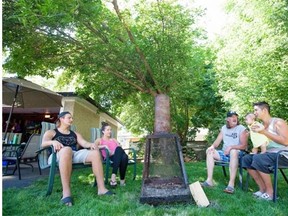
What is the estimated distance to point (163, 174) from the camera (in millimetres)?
4469

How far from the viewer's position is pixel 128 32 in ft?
17.3

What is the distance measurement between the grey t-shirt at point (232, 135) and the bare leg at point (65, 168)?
236cm

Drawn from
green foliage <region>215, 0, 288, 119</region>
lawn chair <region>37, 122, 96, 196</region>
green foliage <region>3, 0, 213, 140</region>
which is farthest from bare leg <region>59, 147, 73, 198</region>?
green foliage <region>215, 0, 288, 119</region>

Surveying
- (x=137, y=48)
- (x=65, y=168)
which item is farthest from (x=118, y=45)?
(x=65, y=168)

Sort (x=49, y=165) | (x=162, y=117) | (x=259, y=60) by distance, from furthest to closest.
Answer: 1. (x=259, y=60)
2. (x=162, y=117)
3. (x=49, y=165)

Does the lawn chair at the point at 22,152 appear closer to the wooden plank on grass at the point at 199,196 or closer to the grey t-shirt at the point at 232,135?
the wooden plank on grass at the point at 199,196

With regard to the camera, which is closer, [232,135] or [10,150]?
[232,135]

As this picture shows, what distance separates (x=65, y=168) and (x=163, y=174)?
1.87 meters

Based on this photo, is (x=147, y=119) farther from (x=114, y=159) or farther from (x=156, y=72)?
(x=114, y=159)

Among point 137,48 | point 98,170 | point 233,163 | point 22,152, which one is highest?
point 137,48

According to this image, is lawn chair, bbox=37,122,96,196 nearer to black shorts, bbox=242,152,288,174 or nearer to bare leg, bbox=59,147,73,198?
bare leg, bbox=59,147,73,198

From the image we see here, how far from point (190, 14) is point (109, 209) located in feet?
14.4

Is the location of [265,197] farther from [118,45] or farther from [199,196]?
[118,45]

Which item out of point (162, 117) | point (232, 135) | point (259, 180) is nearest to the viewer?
point (259, 180)
